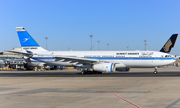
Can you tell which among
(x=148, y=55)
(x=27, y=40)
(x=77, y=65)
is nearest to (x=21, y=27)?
(x=27, y=40)

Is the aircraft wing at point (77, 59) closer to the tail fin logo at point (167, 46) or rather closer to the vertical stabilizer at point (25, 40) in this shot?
the vertical stabilizer at point (25, 40)

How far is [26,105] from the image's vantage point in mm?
9766

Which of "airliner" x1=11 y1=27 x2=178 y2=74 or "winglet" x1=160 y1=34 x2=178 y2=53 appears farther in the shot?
"winglet" x1=160 y1=34 x2=178 y2=53

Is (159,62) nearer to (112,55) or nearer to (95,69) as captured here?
(112,55)

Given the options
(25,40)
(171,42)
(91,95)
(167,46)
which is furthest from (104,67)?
(91,95)

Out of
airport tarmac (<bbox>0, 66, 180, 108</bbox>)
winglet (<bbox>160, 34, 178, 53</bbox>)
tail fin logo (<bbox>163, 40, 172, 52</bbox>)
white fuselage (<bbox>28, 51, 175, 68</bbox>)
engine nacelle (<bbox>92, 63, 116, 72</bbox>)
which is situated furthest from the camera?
tail fin logo (<bbox>163, 40, 172, 52</bbox>)

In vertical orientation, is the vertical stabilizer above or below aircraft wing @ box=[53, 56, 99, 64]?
above

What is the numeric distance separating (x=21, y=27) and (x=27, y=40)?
2.80m

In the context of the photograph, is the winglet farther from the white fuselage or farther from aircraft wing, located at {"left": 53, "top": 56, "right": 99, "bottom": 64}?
aircraft wing, located at {"left": 53, "top": 56, "right": 99, "bottom": 64}

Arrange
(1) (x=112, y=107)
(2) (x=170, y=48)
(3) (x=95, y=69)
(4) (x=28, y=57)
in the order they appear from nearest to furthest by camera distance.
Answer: (1) (x=112, y=107)
(3) (x=95, y=69)
(4) (x=28, y=57)
(2) (x=170, y=48)

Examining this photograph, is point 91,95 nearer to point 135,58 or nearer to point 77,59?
point 77,59

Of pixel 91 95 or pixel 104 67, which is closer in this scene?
pixel 91 95

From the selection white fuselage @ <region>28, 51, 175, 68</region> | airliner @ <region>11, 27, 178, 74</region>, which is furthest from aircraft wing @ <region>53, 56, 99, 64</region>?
white fuselage @ <region>28, 51, 175, 68</region>

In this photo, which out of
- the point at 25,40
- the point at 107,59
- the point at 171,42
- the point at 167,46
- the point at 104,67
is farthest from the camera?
the point at 167,46
